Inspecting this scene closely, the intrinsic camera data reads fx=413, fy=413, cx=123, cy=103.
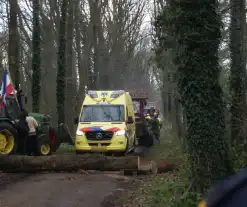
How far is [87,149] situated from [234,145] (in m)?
6.00

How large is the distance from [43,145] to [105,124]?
255cm

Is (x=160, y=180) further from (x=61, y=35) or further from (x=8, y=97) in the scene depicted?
(x=61, y=35)

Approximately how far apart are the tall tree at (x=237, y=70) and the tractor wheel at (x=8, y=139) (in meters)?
6.91

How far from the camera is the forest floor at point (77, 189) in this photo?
8.73 m

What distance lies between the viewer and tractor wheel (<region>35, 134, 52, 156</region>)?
1484 centimetres

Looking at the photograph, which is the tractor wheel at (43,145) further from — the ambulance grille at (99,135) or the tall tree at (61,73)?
the tall tree at (61,73)

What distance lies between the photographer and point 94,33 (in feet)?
105

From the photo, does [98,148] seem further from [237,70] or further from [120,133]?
[237,70]

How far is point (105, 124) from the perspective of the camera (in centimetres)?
1627

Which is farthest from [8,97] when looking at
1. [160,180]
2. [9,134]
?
[160,180]

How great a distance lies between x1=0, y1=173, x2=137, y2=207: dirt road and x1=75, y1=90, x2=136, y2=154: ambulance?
3493 mm

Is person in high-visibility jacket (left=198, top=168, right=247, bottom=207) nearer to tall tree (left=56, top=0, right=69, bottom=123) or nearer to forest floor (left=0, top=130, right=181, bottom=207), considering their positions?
forest floor (left=0, top=130, right=181, bottom=207)

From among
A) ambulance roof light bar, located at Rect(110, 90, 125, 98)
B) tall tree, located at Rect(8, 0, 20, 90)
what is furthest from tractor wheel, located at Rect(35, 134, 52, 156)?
tall tree, located at Rect(8, 0, 20, 90)

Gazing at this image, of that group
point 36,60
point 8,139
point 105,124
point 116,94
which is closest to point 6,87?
point 8,139
